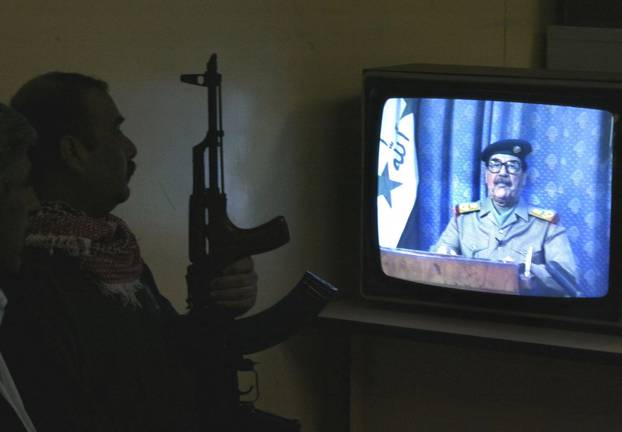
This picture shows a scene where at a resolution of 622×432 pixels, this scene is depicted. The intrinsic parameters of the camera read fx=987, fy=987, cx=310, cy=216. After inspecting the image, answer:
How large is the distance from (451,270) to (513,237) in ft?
0.50

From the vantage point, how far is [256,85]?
2.15 metres

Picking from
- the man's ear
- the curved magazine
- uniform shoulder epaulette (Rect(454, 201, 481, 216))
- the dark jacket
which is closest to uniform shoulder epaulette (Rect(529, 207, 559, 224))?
uniform shoulder epaulette (Rect(454, 201, 481, 216))

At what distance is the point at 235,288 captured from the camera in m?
1.48

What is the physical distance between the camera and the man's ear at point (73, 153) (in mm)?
1265

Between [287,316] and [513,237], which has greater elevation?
[513,237]

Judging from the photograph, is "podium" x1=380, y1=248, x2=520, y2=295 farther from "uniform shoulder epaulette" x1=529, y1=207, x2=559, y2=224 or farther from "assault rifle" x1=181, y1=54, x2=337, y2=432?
"assault rifle" x1=181, y1=54, x2=337, y2=432

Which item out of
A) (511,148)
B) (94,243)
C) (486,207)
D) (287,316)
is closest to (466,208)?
(486,207)

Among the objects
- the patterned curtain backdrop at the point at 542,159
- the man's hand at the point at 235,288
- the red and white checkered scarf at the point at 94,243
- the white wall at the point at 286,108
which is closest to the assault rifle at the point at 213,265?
the man's hand at the point at 235,288

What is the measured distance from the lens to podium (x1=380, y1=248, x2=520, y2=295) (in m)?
1.93

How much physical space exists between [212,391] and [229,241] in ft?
0.74

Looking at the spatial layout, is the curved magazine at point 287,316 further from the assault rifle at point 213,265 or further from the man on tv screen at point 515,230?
the man on tv screen at point 515,230

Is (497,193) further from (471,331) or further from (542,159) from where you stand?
(471,331)

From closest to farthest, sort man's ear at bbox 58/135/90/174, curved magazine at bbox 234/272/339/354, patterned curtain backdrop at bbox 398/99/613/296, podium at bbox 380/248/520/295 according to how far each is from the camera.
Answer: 1. man's ear at bbox 58/135/90/174
2. curved magazine at bbox 234/272/339/354
3. patterned curtain backdrop at bbox 398/99/613/296
4. podium at bbox 380/248/520/295

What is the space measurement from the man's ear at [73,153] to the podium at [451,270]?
89 centimetres
